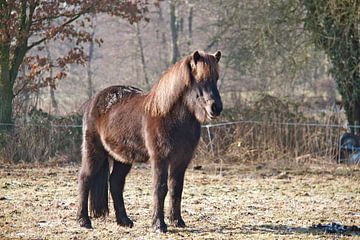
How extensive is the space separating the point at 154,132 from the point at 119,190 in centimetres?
99

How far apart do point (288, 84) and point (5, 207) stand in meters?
12.0

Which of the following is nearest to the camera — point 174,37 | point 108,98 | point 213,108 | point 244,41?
point 213,108

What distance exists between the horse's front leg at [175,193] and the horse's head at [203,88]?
67 centimetres

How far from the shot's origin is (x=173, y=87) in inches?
258

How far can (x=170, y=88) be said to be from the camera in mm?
6586

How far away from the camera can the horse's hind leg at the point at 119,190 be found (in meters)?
6.95

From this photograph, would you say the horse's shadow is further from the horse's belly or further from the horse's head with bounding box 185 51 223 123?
the horse's head with bounding box 185 51 223 123

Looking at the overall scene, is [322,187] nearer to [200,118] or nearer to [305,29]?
[200,118]

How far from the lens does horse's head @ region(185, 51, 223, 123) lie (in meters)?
6.26

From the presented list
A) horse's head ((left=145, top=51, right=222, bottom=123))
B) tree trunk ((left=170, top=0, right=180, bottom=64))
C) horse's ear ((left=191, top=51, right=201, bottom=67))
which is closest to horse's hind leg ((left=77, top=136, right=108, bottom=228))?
horse's head ((left=145, top=51, right=222, bottom=123))

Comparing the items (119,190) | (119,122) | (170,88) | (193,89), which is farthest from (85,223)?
(193,89)

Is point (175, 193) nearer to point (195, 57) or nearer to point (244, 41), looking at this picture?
point (195, 57)

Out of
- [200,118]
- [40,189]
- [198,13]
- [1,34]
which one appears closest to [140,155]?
[200,118]

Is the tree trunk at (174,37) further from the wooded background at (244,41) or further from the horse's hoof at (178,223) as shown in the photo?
the horse's hoof at (178,223)
